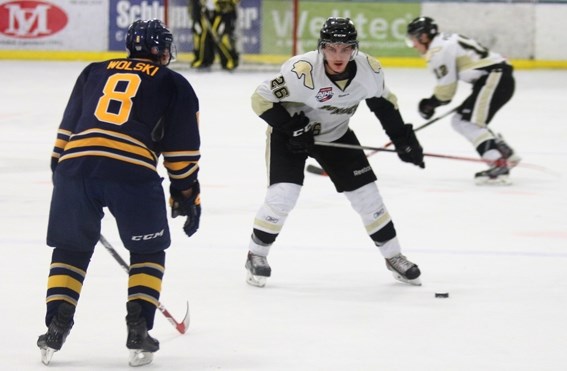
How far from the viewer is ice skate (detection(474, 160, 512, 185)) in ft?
22.9

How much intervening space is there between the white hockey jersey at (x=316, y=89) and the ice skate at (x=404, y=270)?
572 millimetres

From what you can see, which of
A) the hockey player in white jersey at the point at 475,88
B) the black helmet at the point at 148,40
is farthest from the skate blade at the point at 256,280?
the hockey player in white jersey at the point at 475,88

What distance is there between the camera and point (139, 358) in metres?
3.45

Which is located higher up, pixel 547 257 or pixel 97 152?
pixel 97 152

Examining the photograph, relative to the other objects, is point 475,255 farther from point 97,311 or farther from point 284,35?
point 284,35

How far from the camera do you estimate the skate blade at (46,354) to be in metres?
3.41

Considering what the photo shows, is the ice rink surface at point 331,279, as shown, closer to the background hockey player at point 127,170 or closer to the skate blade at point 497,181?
the skate blade at point 497,181

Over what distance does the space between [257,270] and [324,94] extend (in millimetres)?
691

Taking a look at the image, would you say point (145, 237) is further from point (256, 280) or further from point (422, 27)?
point (422, 27)

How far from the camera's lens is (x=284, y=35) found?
42.6 feet

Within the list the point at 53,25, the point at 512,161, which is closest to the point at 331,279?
the point at 512,161

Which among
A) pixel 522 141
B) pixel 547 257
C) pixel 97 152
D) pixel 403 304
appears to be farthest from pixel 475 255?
pixel 522 141

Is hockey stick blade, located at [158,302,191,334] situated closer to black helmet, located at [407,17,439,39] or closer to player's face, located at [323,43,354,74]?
Answer: player's face, located at [323,43,354,74]

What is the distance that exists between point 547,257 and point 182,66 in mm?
8258
